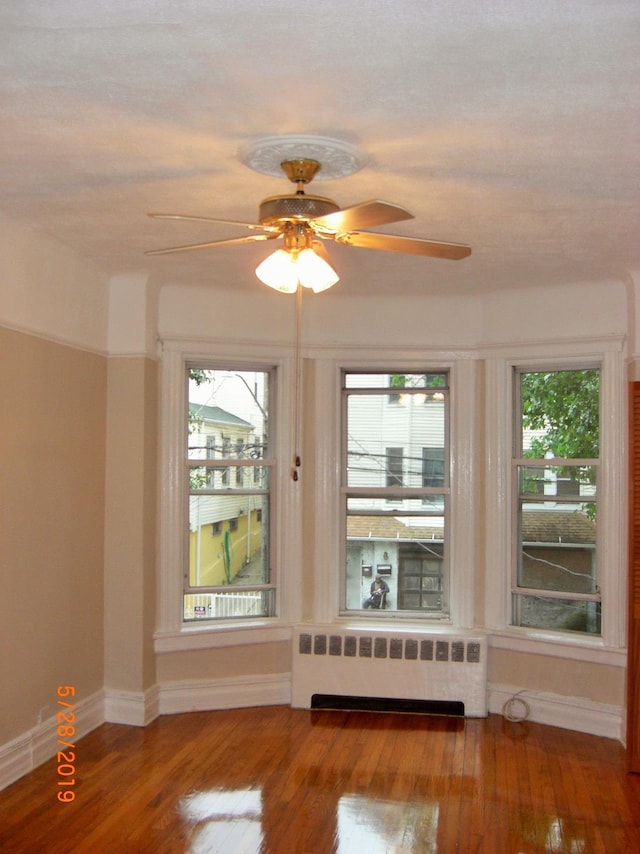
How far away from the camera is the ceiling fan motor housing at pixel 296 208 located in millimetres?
2977

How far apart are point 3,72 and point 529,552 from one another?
13.9 feet

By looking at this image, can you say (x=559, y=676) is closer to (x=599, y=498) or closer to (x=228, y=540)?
(x=599, y=498)

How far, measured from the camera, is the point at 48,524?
14.8 feet

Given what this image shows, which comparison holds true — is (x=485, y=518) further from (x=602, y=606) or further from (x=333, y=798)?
(x=333, y=798)

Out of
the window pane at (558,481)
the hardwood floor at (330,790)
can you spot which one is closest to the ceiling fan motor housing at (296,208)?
the hardwood floor at (330,790)

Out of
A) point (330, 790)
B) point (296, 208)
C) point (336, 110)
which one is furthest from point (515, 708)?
point (336, 110)

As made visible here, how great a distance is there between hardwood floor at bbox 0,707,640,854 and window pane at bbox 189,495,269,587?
0.88 metres

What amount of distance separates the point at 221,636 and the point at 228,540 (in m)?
0.63

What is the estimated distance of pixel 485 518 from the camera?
5.58 metres

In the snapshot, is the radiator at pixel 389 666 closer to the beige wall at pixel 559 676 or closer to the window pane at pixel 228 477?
the beige wall at pixel 559 676

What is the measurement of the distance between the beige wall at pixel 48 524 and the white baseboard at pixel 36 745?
50mm

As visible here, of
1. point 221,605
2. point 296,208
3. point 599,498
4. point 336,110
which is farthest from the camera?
point 221,605

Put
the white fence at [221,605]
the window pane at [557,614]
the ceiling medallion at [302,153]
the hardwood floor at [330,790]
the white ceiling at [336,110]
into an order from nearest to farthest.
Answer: the white ceiling at [336,110] → the ceiling medallion at [302,153] → the hardwood floor at [330,790] → the window pane at [557,614] → the white fence at [221,605]

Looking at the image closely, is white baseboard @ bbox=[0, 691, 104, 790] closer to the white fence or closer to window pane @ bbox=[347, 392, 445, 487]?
the white fence
